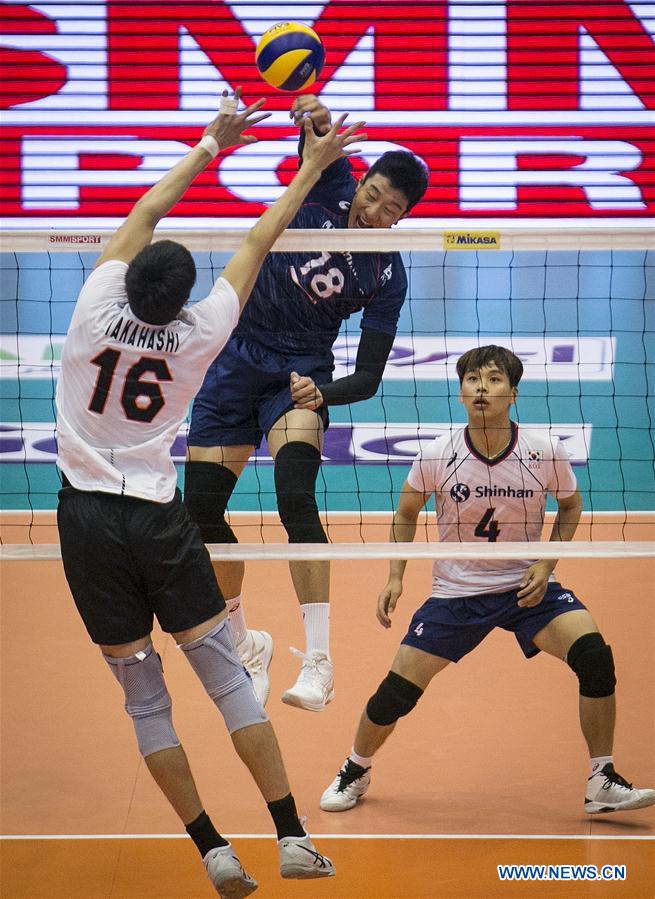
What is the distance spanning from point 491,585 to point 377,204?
5.50 feet

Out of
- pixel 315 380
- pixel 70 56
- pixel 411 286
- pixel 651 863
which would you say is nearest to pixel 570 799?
pixel 651 863

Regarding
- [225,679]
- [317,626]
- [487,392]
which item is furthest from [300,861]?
[487,392]

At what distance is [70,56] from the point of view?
13.1 metres

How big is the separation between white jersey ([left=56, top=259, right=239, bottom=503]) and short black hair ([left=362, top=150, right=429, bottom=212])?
1.32m

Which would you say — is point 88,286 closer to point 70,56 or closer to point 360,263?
point 360,263

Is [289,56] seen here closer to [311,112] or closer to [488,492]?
[311,112]

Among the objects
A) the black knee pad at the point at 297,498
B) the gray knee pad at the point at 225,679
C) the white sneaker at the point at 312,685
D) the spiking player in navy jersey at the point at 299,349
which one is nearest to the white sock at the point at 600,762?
the white sneaker at the point at 312,685

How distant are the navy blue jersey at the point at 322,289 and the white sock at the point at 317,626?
1116mm

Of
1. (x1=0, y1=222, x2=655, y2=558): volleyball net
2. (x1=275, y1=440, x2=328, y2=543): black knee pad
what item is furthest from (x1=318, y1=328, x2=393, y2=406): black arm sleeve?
(x1=0, y1=222, x2=655, y2=558): volleyball net

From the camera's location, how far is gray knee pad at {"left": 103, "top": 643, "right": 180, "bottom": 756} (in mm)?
4188

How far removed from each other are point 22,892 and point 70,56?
10.6m

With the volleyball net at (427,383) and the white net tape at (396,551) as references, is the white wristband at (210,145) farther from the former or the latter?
the white net tape at (396,551)

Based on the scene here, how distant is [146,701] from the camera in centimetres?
421

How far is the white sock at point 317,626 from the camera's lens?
4.94 meters
